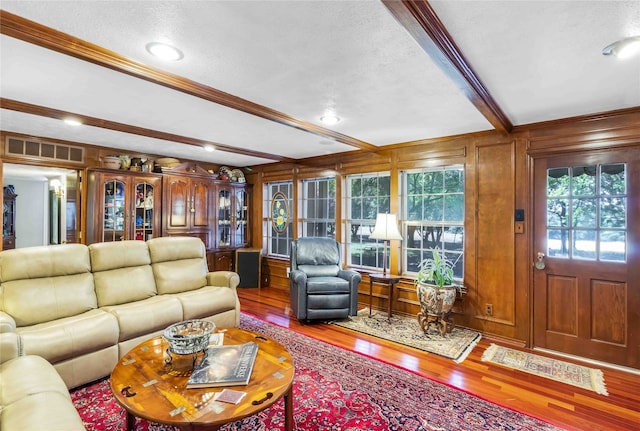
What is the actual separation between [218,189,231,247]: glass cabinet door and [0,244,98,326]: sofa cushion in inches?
111

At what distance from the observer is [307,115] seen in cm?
295

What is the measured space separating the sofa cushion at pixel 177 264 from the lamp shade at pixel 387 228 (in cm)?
217

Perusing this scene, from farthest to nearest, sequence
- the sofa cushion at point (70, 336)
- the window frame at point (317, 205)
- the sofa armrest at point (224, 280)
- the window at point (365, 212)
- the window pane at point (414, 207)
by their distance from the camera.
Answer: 1. the window frame at point (317, 205)
2. the window at point (365, 212)
3. the window pane at point (414, 207)
4. the sofa armrest at point (224, 280)
5. the sofa cushion at point (70, 336)

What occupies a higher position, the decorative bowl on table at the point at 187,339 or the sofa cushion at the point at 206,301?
the decorative bowl on table at the point at 187,339

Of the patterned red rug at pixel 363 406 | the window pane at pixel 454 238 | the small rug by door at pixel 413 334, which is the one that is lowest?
the patterned red rug at pixel 363 406

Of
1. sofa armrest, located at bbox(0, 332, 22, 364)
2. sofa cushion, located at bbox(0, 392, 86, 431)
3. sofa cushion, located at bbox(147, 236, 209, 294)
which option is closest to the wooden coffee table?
sofa cushion, located at bbox(0, 392, 86, 431)

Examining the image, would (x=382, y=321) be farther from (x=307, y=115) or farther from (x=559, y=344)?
(x=307, y=115)

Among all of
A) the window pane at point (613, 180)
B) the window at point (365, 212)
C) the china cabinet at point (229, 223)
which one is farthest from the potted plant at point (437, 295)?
the china cabinet at point (229, 223)

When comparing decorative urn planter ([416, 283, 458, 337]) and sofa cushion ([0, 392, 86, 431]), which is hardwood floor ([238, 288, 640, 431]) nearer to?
decorative urn planter ([416, 283, 458, 337])

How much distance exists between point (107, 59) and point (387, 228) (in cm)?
316

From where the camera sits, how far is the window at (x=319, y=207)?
16.8ft

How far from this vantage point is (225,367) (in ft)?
5.79

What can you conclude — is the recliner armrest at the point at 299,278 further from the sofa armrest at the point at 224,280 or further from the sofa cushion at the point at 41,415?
the sofa cushion at the point at 41,415

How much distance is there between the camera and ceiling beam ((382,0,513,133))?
1361 millimetres
